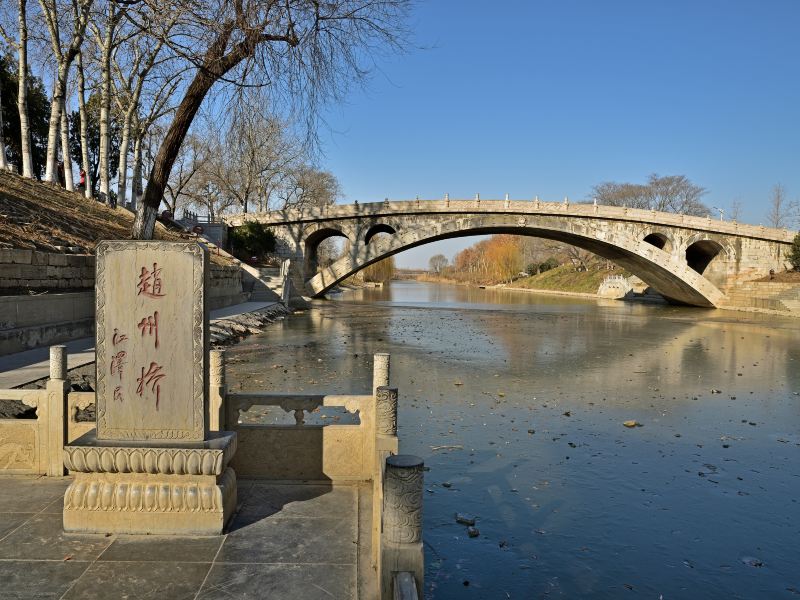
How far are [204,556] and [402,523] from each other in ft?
5.04

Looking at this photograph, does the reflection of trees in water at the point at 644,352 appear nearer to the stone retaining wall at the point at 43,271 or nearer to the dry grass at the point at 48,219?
the dry grass at the point at 48,219

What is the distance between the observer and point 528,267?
270ft

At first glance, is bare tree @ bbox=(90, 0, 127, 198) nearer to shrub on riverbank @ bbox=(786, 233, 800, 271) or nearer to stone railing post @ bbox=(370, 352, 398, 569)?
stone railing post @ bbox=(370, 352, 398, 569)

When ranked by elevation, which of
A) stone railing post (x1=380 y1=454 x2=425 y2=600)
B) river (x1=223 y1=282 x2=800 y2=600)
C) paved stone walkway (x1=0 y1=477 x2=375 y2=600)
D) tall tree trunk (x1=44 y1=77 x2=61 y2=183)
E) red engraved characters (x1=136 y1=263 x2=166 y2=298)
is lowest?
river (x1=223 y1=282 x2=800 y2=600)

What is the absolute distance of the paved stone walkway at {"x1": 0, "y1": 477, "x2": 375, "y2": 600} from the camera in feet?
10.5

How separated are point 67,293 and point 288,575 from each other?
37.6ft

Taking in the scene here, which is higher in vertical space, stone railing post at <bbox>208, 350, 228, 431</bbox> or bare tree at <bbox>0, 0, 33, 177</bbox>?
bare tree at <bbox>0, 0, 33, 177</bbox>

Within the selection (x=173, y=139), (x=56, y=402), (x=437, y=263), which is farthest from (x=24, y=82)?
(x=437, y=263)

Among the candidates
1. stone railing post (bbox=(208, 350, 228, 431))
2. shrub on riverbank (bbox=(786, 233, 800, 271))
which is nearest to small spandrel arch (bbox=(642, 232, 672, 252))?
shrub on riverbank (bbox=(786, 233, 800, 271))

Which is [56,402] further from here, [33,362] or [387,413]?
[33,362]

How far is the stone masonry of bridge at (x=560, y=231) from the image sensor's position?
37.2 metres

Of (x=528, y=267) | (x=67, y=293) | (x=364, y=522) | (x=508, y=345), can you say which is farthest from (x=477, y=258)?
(x=364, y=522)

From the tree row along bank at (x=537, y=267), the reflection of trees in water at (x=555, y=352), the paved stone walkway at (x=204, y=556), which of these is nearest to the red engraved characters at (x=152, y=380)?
the paved stone walkway at (x=204, y=556)

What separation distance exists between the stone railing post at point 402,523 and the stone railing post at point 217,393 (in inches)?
87.9
